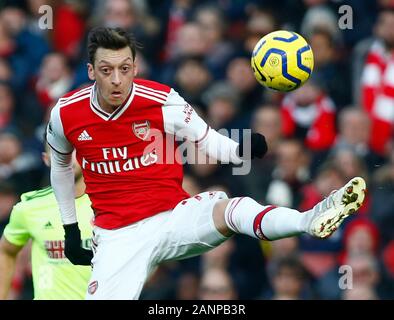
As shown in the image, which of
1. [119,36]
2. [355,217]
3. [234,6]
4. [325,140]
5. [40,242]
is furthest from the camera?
[234,6]

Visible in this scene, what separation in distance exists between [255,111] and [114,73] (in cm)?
518

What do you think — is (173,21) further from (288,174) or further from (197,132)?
(197,132)

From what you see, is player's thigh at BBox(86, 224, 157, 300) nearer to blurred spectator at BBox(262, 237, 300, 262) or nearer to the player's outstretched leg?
the player's outstretched leg

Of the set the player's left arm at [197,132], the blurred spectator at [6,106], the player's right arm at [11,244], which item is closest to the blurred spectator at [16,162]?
the blurred spectator at [6,106]

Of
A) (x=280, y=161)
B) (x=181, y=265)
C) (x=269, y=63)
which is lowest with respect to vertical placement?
(x=181, y=265)

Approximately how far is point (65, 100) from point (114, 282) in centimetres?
134

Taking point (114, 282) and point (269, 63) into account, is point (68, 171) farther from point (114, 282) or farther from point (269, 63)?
point (269, 63)

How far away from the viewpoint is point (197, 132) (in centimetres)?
925

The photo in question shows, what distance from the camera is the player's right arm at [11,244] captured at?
10.4 m

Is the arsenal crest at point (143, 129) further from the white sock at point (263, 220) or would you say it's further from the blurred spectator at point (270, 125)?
the blurred spectator at point (270, 125)

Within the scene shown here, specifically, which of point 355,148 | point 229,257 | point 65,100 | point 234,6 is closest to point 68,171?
point 65,100

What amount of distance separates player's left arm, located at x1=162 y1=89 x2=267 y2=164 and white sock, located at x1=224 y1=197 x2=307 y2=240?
0.32 meters

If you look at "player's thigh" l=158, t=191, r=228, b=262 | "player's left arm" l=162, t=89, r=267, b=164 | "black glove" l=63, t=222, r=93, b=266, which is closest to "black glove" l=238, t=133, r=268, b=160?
"player's left arm" l=162, t=89, r=267, b=164
